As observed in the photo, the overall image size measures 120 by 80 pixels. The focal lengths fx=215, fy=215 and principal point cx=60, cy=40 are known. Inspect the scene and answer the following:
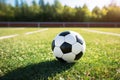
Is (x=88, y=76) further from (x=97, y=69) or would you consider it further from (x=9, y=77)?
(x=9, y=77)

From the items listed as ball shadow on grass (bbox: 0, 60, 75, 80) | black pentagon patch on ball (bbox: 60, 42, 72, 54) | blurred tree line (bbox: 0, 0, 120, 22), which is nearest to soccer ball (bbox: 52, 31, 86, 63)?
black pentagon patch on ball (bbox: 60, 42, 72, 54)

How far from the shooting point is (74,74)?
175 inches


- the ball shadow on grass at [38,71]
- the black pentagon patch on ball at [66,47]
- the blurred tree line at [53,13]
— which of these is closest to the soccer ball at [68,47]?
the black pentagon patch on ball at [66,47]

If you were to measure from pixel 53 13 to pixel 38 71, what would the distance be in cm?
5691

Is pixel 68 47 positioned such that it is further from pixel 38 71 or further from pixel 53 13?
pixel 53 13

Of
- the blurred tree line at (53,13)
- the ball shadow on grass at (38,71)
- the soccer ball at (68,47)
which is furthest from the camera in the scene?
the blurred tree line at (53,13)

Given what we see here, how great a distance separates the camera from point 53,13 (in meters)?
60.9

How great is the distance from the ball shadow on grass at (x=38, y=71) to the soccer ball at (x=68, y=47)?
0.17 meters

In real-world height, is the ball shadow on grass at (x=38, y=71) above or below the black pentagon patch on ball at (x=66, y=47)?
below

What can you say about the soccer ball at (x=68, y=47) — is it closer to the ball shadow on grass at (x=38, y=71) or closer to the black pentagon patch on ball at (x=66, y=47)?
the black pentagon patch on ball at (x=66, y=47)

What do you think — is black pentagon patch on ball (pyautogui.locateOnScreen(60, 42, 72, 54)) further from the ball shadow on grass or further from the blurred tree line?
the blurred tree line

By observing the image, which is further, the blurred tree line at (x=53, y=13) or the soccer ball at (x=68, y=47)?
the blurred tree line at (x=53, y=13)

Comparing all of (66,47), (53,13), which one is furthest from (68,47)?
(53,13)

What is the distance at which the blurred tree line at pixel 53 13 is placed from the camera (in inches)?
2330
